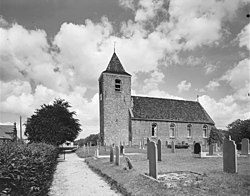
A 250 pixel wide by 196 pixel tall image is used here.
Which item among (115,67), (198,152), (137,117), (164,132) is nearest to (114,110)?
(137,117)

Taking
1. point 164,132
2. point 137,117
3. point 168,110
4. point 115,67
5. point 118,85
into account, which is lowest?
point 164,132

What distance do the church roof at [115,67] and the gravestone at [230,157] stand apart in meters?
28.9

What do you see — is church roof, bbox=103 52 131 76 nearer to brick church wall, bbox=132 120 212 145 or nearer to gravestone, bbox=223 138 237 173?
brick church wall, bbox=132 120 212 145

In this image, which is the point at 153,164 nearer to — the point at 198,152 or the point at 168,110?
the point at 198,152

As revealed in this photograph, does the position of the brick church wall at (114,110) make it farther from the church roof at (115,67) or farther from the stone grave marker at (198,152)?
the stone grave marker at (198,152)

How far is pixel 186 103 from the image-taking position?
142ft

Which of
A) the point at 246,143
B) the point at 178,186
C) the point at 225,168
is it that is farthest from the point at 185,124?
the point at 178,186

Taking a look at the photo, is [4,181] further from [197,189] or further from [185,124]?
[185,124]

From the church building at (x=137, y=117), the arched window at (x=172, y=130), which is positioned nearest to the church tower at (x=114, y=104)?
the church building at (x=137, y=117)

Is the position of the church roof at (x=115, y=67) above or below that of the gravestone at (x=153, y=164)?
above

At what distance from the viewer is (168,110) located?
40250mm

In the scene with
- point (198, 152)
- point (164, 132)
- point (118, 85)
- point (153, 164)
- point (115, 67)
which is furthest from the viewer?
point (115, 67)

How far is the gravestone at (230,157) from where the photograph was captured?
9.46 m

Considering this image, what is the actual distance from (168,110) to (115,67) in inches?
480
